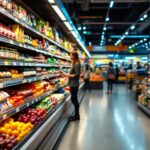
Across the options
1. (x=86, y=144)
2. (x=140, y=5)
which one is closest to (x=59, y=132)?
(x=86, y=144)

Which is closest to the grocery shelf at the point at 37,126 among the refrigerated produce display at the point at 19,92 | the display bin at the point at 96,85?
the refrigerated produce display at the point at 19,92

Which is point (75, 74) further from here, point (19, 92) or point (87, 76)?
point (87, 76)

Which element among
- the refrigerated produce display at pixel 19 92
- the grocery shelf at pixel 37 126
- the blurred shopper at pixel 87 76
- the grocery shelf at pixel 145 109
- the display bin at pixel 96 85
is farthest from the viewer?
the display bin at pixel 96 85

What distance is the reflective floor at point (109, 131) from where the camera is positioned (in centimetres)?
422

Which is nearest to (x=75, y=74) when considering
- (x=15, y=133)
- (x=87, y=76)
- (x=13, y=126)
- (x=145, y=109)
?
(x=145, y=109)

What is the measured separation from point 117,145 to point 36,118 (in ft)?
5.33

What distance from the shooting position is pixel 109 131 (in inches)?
203

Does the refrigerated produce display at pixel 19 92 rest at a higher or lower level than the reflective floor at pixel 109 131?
higher

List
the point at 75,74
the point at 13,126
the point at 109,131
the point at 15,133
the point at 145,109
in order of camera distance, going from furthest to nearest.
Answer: the point at 145,109, the point at 75,74, the point at 109,131, the point at 13,126, the point at 15,133

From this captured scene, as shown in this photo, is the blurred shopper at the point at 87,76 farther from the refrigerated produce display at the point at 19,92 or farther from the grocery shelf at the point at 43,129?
the refrigerated produce display at the point at 19,92

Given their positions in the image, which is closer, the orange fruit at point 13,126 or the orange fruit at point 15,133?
the orange fruit at point 15,133

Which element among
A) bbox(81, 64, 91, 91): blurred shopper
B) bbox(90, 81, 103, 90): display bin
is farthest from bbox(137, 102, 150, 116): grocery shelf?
bbox(90, 81, 103, 90): display bin

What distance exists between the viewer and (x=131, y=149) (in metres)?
4.03

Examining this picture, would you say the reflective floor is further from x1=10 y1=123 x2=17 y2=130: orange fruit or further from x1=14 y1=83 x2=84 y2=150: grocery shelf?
x1=10 y1=123 x2=17 y2=130: orange fruit
